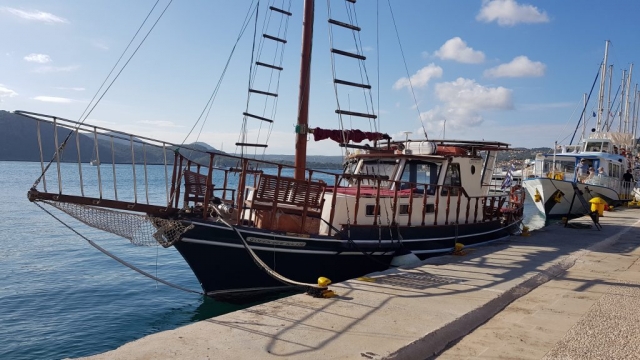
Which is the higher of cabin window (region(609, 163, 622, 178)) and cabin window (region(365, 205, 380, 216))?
cabin window (region(609, 163, 622, 178))

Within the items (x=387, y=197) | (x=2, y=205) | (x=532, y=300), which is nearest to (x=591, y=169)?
(x=387, y=197)

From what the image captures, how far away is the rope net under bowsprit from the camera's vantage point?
7805 millimetres

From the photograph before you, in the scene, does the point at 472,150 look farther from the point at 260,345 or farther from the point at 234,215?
the point at 260,345

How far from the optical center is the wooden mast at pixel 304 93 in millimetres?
12562

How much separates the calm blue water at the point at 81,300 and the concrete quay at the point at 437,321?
423 cm

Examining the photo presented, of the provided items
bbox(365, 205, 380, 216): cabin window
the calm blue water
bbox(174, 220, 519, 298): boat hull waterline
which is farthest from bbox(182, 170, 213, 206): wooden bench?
bbox(365, 205, 380, 216): cabin window

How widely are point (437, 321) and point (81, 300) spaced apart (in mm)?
10058

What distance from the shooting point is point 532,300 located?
7414 mm

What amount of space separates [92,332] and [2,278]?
6.54m

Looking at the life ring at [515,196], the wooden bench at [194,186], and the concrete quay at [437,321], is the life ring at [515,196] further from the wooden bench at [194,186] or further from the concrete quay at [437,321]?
the wooden bench at [194,186]

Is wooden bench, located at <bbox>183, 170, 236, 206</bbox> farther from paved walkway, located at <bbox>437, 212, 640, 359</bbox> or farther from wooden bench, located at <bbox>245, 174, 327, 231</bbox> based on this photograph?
paved walkway, located at <bbox>437, 212, 640, 359</bbox>

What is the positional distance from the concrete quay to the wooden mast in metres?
4.56

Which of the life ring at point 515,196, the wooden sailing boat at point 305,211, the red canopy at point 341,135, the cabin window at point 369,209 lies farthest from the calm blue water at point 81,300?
the life ring at point 515,196

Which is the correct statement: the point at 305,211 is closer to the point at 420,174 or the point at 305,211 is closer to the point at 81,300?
the point at 420,174
